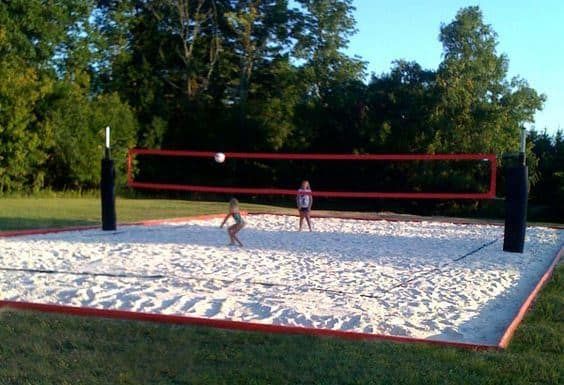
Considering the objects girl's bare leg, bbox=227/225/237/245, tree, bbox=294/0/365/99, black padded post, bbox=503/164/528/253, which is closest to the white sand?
girl's bare leg, bbox=227/225/237/245

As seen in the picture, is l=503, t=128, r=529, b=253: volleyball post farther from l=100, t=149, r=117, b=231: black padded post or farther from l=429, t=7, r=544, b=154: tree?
l=429, t=7, r=544, b=154: tree

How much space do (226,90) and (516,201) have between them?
28.1 m

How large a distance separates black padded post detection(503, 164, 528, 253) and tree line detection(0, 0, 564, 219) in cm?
1770

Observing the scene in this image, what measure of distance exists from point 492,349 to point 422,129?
88.4 feet

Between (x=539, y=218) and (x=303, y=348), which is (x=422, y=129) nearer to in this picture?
(x=539, y=218)

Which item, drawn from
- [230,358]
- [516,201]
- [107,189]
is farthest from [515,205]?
[230,358]

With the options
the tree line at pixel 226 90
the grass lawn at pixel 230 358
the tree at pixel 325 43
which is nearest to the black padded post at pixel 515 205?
the grass lawn at pixel 230 358

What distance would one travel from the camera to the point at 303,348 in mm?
5023

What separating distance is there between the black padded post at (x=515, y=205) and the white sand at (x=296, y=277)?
292mm

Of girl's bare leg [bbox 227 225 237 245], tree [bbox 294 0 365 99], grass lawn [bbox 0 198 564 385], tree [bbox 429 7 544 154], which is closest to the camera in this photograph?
grass lawn [bbox 0 198 564 385]

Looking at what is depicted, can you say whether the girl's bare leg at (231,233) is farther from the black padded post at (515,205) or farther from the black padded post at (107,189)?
the black padded post at (515,205)

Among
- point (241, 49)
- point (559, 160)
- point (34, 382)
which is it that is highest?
point (241, 49)

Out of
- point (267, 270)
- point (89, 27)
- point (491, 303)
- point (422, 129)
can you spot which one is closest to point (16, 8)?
point (89, 27)

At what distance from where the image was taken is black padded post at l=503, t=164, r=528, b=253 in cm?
1109
